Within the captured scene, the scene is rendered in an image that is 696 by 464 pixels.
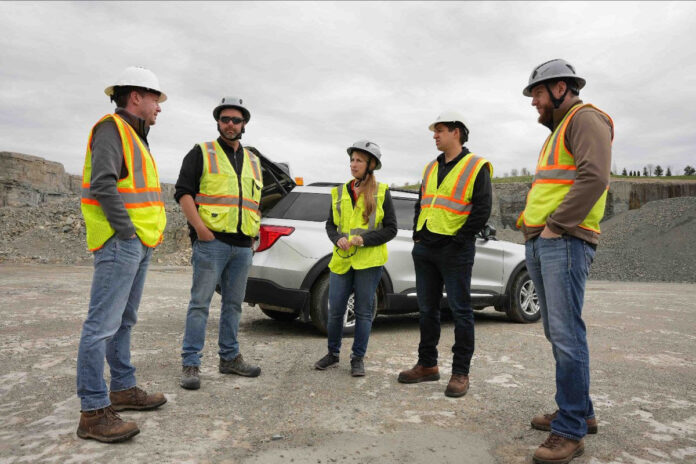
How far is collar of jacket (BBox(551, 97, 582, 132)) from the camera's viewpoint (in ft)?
10.3

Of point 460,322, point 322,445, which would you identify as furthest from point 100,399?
point 460,322

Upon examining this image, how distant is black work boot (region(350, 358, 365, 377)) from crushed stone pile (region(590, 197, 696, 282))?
20.7 metres

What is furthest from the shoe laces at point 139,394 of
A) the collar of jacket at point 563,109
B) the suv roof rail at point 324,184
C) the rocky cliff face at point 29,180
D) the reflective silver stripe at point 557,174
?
the rocky cliff face at point 29,180

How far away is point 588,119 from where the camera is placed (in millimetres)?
2943

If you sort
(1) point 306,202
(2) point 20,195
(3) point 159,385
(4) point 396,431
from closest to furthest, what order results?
(4) point 396,431 < (3) point 159,385 < (1) point 306,202 < (2) point 20,195

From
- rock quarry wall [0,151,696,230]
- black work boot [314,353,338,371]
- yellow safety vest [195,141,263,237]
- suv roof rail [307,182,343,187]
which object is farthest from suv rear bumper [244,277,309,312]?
rock quarry wall [0,151,696,230]

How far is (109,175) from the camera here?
3100mm

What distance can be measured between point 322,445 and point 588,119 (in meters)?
2.37

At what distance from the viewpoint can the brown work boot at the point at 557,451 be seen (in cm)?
285

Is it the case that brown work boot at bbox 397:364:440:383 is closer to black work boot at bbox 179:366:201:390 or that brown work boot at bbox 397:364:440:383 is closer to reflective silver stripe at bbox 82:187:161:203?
black work boot at bbox 179:366:201:390

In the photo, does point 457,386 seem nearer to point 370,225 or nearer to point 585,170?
point 370,225

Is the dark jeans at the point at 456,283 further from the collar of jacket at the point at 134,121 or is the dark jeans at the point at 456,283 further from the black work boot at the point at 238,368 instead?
the collar of jacket at the point at 134,121

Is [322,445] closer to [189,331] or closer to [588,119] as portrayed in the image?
[189,331]

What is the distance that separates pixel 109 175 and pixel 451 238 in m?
2.49
